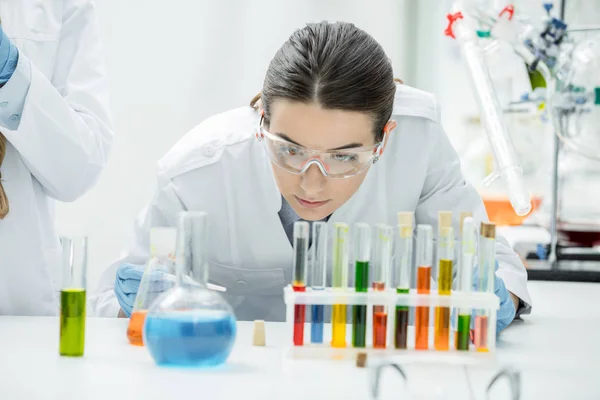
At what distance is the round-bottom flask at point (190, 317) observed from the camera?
55.1 inches

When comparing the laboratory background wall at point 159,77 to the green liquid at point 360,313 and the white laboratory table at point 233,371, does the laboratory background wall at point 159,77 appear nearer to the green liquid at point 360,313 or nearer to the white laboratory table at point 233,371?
the white laboratory table at point 233,371

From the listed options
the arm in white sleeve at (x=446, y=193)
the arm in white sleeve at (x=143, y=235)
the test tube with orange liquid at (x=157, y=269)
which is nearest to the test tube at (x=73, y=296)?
the test tube with orange liquid at (x=157, y=269)

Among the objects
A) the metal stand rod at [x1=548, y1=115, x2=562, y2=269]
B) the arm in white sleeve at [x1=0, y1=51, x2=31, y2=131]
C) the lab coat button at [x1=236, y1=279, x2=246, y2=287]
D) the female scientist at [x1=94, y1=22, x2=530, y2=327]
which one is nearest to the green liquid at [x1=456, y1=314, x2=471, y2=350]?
the female scientist at [x1=94, y1=22, x2=530, y2=327]

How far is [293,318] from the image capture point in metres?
1.51

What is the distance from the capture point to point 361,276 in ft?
4.95

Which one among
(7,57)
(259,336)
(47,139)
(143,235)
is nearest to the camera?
(259,336)

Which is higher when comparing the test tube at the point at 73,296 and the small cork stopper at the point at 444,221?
the small cork stopper at the point at 444,221

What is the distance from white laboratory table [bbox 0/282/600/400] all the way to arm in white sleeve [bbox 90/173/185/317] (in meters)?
0.23

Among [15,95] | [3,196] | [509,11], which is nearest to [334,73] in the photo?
[15,95]

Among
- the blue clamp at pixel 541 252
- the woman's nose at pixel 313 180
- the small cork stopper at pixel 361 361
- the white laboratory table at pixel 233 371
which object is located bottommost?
the white laboratory table at pixel 233 371

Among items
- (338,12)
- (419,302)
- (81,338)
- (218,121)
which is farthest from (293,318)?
(338,12)

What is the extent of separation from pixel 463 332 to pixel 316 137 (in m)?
0.55

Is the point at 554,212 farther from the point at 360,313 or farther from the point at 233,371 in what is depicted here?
the point at 233,371

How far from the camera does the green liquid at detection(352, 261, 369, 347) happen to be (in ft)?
4.93
